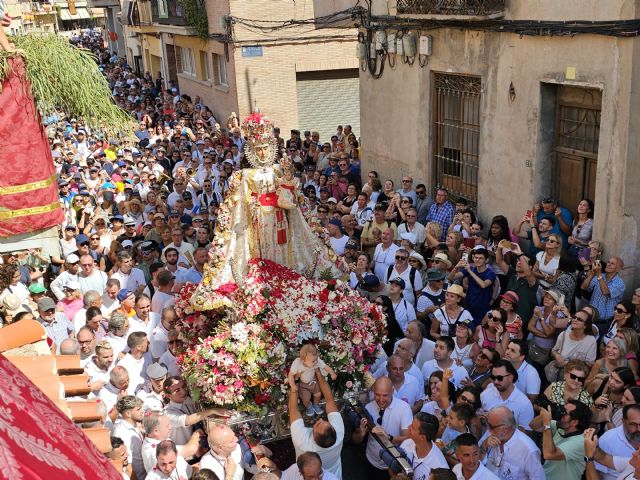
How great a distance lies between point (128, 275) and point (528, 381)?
481 cm

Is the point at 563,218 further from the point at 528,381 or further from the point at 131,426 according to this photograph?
the point at 131,426

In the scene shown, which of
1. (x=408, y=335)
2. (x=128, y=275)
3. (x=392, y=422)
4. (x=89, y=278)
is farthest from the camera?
(x=128, y=275)

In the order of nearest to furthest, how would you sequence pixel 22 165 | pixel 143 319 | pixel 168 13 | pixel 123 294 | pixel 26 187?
1. pixel 22 165
2. pixel 26 187
3. pixel 143 319
4. pixel 123 294
5. pixel 168 13

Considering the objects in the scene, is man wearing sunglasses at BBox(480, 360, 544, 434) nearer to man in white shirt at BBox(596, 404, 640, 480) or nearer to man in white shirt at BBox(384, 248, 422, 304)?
man in white shirt at BBox(596, 404, 640, 480)

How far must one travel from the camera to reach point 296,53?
20391mm

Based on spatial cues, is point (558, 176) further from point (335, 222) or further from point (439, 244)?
point (335, 222)

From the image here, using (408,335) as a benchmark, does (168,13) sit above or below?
above

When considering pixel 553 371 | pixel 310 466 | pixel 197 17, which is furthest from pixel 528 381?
pixel 197 17

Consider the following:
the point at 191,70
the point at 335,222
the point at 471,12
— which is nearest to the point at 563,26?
the point at 471,12

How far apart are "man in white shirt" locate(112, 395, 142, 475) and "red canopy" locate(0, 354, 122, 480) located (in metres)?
4.37

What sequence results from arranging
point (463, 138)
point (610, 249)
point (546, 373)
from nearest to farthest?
point (546, 373) < point (610, 249) < point (463, 138)

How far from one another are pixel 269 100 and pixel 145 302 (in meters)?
13.6

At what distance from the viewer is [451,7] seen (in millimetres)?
10383

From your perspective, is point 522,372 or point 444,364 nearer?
point 522,372
